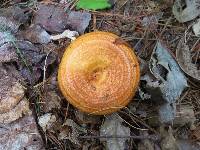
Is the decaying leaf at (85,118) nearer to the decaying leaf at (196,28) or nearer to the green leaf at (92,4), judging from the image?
the green leaf at (92,4)

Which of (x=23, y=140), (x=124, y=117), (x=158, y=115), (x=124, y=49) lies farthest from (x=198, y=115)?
(x=23, y=140)

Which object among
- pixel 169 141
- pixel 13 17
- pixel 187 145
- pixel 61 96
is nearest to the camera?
pixel 169 141

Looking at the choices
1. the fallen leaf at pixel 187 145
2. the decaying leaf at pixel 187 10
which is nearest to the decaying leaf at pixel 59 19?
the decaying leaf at pixel 187 10

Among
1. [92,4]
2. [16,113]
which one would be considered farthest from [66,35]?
[16,113]

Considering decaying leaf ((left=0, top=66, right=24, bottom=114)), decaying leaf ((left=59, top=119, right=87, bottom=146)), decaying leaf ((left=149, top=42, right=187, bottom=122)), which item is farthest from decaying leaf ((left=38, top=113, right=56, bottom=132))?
decaying leaf ((left=149, top=42, right=187, bottom=122))

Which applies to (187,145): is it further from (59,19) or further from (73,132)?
(59,19)

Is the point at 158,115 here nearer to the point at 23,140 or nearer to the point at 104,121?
the point at 104,121
